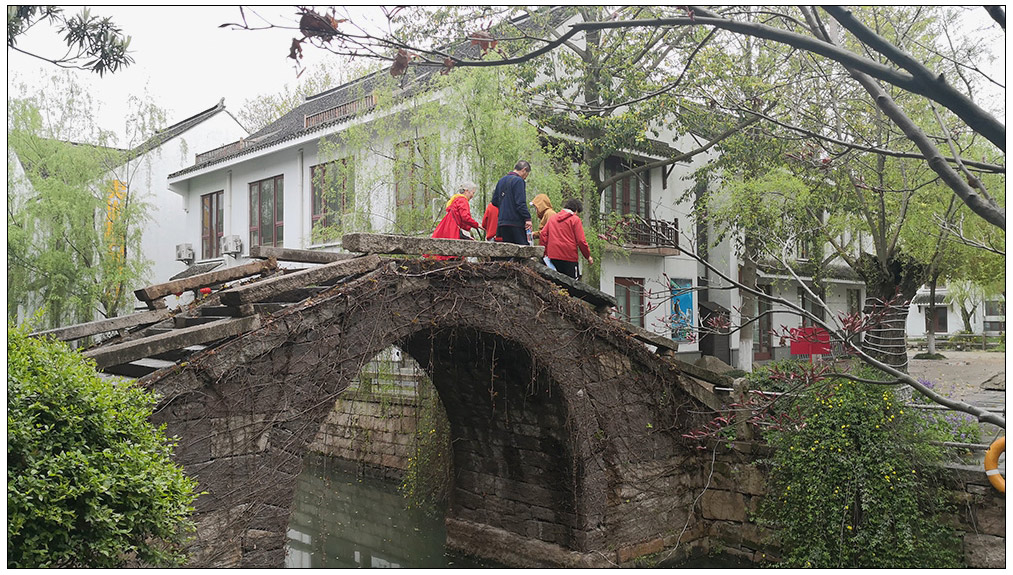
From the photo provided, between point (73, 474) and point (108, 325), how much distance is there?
3921mm

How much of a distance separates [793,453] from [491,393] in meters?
3.57

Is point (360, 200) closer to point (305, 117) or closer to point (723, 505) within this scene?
point (305, 117)

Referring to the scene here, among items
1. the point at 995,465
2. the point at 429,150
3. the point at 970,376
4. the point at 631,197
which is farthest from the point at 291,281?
the point at 970,376

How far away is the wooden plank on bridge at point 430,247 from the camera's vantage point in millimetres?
7352

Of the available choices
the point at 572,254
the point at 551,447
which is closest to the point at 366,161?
the point at 572,254

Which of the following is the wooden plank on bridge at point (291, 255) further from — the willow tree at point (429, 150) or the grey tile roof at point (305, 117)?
the grey tile roof at point (305, 117)

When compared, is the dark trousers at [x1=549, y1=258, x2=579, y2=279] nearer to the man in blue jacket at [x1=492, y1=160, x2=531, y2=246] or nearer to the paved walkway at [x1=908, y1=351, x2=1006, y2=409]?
the man in blue jacket at [x1=492, y1=160, x2=531, y2=246]

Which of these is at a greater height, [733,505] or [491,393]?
[491,393]

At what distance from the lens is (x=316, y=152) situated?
645 inches

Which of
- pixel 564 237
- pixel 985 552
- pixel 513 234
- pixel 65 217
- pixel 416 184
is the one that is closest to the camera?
pixel 985 552

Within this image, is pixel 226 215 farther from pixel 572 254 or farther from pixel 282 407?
pixel 282 407

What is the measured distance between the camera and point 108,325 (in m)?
7.03

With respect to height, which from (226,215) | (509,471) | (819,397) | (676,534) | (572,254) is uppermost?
(226,215)

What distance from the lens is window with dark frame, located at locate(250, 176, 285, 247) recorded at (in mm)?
17875
